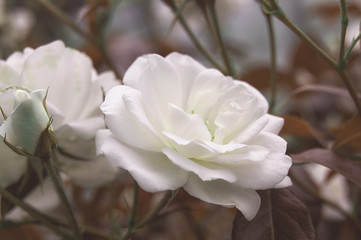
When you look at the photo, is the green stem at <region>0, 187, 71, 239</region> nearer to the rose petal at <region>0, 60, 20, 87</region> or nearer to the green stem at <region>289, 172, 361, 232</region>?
the rose petal at <region>0, 60, 20, 87</region>

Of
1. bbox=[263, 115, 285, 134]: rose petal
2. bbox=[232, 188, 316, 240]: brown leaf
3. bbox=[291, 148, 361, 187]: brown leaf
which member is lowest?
bbox=[232, 188, 316, 240]: brown leaf

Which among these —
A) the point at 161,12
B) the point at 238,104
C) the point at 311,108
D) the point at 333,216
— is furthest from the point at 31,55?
the point at 161,12

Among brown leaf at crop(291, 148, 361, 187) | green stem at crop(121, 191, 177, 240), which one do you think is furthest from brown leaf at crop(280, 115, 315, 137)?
green stem at crop(121, 191, 177, 240)

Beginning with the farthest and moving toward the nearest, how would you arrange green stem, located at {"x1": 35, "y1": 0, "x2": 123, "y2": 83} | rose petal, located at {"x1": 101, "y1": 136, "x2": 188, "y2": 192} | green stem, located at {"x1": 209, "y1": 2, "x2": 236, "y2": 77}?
green stem, located at {"x1": 35, "y1": 0, "x2": 123, "y2": 83}, green stem, located at {"x1": 209, "y1": 2, "x2": 236, "y2": 77}, rose petal, located at {"x1": 101, "y1": 136, "x2": 188, "y2": 192}

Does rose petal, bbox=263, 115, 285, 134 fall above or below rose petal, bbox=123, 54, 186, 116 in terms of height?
below

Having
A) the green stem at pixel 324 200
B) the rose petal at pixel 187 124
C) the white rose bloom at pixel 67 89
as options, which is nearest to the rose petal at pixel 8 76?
the white rose bloom at pixel 67 89

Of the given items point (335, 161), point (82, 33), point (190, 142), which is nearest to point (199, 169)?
point (190, 142)
